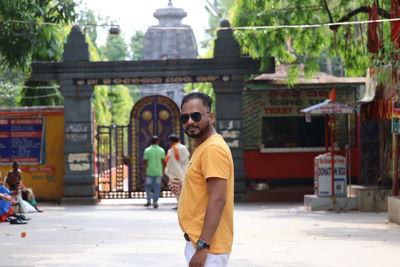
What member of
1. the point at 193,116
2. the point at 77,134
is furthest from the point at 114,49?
the point at 193,116

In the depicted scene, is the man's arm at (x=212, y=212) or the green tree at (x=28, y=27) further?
the green tree at (x=28, y=27)

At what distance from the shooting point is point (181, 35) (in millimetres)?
85938

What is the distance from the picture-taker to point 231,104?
25.0 m

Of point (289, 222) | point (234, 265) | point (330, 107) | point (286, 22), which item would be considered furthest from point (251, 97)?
point (234, 265)

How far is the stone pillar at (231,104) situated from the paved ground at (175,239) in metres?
3.09

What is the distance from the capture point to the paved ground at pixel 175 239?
11.7m

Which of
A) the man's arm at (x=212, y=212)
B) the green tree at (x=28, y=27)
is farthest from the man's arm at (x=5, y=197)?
the man's arm at (x=212, y=212)

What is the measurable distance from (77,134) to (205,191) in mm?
19306

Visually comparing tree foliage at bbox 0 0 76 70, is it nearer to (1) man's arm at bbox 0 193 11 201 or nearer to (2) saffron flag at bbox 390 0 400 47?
(1) man's arm at bbox 0 193 11 201

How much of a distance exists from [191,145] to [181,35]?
193 feet

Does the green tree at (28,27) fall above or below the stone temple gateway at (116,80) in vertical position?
above

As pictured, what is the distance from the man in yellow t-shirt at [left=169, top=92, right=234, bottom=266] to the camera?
19.2 ft

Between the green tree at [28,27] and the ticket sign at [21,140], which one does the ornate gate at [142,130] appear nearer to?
the ticket sign at [21,140]

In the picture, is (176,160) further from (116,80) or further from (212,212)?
(212,212)
